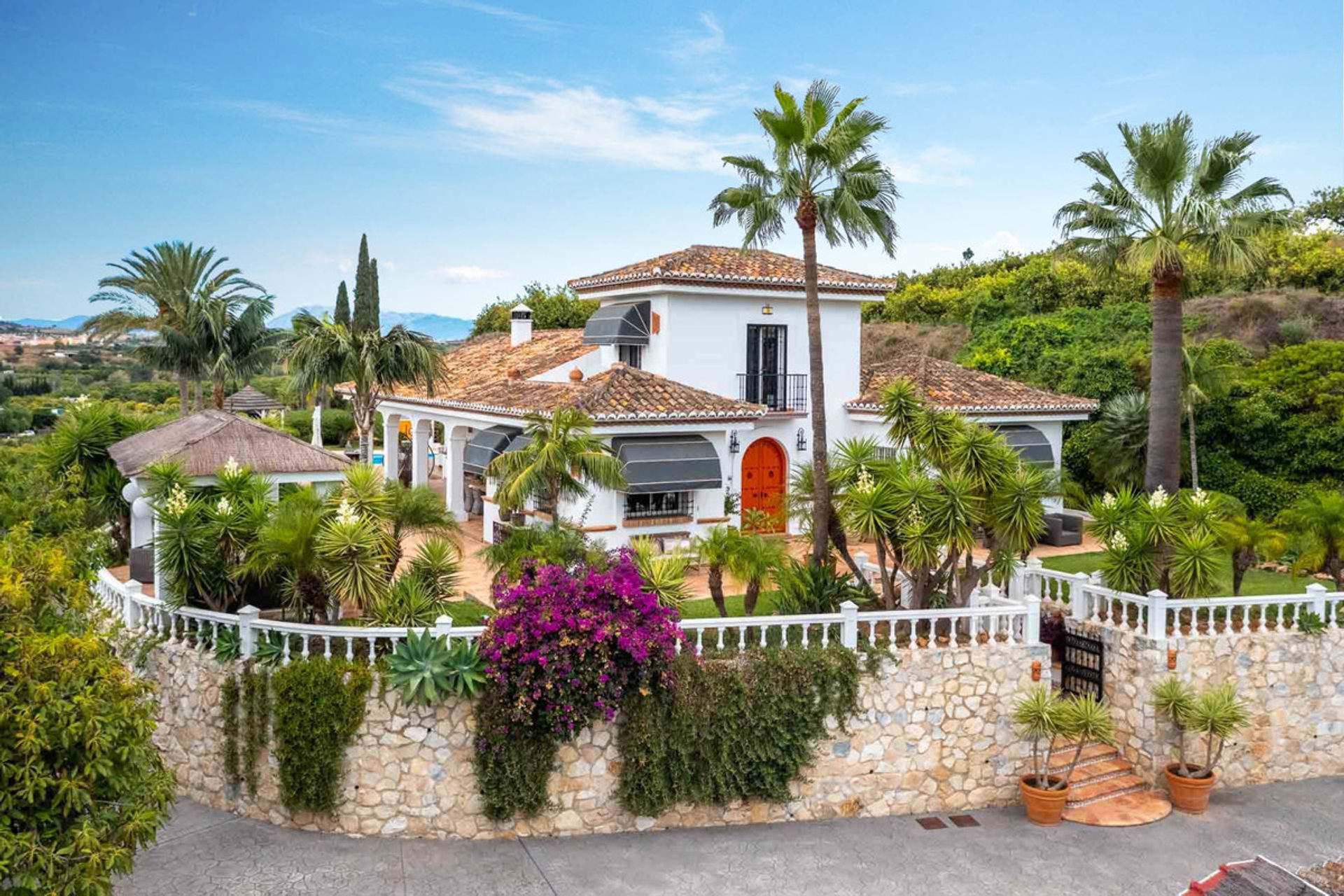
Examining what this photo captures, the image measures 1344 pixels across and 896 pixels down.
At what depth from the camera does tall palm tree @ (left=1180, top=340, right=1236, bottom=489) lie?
30234mm

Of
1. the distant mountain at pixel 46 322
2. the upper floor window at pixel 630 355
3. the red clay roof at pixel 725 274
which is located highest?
the distant mountain at pixel 46 322

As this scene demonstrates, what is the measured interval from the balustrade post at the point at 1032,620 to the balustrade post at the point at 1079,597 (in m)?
2.33

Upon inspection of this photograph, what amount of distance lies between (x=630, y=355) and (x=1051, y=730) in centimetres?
1806

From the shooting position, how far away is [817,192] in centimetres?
1988

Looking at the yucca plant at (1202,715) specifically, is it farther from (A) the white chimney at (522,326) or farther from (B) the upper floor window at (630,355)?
(A) the white chimney at (522,326)

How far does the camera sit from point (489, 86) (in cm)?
4084

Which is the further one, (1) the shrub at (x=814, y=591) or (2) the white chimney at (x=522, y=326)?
(2) the white chimney at (x=522, y=326)

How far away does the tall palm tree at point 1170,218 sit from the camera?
21609 mm

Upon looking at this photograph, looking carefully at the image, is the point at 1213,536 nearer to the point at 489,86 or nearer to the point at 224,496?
the point at 224,496

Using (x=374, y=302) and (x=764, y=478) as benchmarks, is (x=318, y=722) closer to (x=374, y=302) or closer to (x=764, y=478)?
(x=764, y=478)

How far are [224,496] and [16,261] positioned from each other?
4145cm

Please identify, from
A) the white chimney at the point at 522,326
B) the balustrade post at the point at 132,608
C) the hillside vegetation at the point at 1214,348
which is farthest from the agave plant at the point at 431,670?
the white chimney at the point at 522,326

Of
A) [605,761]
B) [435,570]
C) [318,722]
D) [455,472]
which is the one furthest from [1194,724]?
[455,472]

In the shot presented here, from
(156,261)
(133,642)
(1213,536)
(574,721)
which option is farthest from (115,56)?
A: (1213,536)
